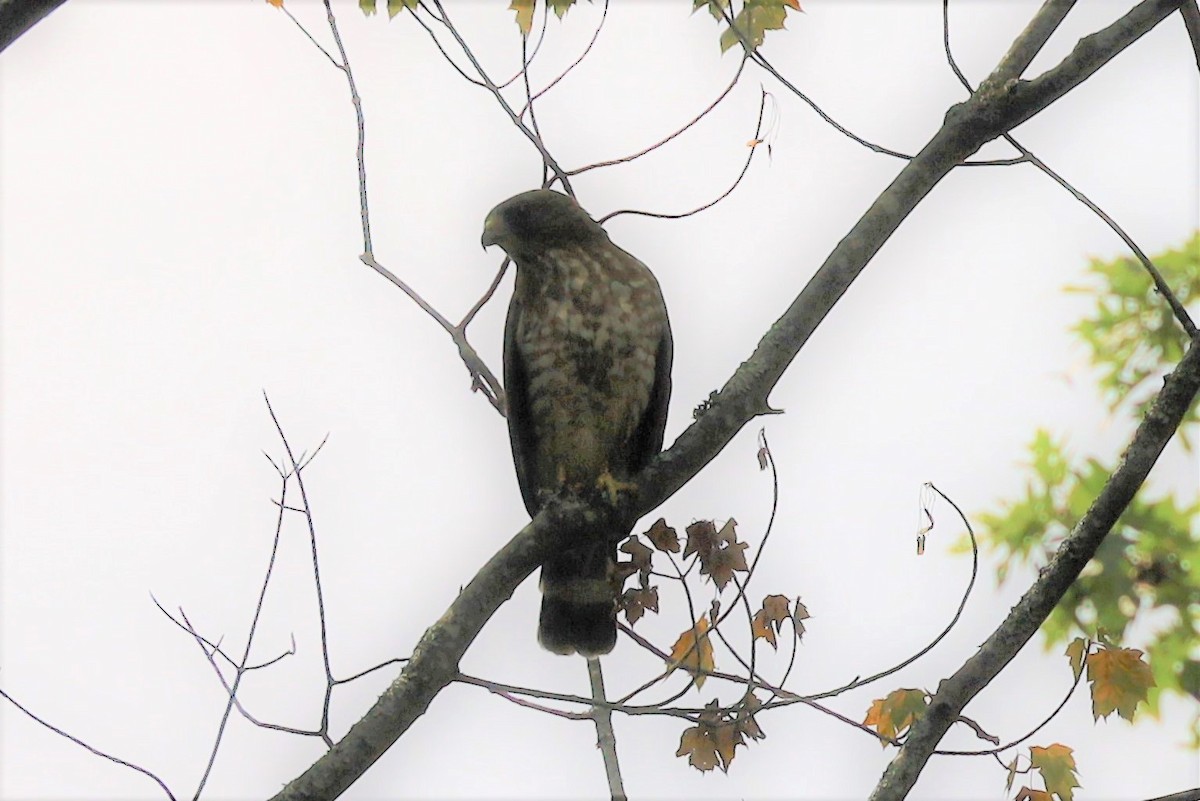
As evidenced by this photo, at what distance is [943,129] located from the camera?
276 centimetres

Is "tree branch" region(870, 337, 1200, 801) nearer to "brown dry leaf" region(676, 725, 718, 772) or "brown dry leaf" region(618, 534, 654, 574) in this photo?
"brown dry leaf" region(676, 725, 718, 772)

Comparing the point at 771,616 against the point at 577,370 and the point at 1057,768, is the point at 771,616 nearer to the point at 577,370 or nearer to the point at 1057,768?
the point at 1057,768

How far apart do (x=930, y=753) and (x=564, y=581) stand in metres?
1.55

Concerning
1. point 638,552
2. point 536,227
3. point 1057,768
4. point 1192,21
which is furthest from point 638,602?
point 1192,21

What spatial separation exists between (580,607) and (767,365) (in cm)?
135

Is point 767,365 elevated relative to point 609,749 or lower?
elevated

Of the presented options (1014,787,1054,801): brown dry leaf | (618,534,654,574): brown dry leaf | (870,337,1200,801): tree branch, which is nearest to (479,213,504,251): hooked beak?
(618,534,654,574): brown dry leaf

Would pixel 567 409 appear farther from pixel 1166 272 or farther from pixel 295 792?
pixel 1166 272

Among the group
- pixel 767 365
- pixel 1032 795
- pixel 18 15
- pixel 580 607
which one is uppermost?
pixel 18 15

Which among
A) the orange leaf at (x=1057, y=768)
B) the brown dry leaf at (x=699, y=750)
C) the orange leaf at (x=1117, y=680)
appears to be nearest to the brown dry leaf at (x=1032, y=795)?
the orange leaf at (x=1057, y=768)

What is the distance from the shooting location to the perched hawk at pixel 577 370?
11.8 ft

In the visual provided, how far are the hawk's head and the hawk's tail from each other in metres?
0.93

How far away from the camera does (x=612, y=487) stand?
2918 mm

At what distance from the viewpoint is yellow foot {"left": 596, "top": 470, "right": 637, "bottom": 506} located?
274 cm
